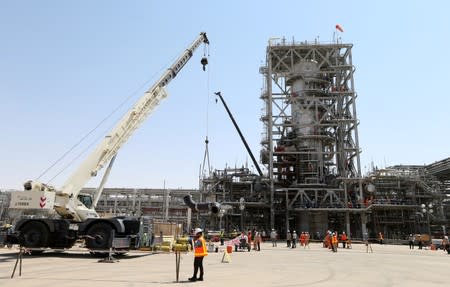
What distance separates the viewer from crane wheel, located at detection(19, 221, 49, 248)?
2011cm

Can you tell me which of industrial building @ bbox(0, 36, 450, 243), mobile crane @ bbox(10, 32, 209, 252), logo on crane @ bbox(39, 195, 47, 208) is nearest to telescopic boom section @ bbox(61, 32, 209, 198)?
mobile crane @ bbox(10, 32, 209, 252)

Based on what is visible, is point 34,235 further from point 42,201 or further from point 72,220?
point 42,201

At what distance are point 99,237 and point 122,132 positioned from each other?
23.5ft

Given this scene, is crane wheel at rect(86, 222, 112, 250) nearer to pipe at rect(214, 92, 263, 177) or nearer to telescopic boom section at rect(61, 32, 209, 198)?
telescopic boom section at rect(61, 32, 209, 198)

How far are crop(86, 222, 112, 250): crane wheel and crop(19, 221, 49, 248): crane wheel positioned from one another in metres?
2.59

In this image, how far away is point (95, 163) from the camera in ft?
70.9

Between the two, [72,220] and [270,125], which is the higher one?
[270,125]

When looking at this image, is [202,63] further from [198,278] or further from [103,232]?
[198,278]

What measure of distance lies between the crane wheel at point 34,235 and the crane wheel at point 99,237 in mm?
2592

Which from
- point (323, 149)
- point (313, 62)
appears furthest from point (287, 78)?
point (323, 149)

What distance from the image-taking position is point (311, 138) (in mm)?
51469

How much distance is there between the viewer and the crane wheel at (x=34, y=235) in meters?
20.1

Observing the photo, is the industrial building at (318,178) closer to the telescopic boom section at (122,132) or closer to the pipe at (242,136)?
the pipe at (242,136)

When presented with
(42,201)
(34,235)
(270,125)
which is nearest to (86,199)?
(34,235)
